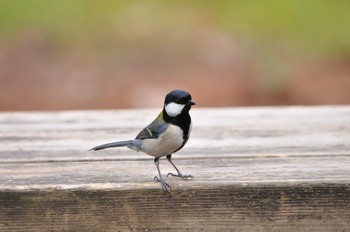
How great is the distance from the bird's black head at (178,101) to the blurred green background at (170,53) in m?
4.68

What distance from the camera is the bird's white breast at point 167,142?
287 cm

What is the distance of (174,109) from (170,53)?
21.2 feet

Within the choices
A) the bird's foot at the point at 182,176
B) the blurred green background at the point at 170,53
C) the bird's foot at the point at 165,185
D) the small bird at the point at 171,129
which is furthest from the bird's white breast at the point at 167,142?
the blurred green background at the point at 170,53

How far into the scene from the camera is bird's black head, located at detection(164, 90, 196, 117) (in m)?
2.88

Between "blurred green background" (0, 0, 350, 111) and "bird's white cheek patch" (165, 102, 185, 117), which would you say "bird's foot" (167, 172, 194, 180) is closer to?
"bird's white cheek patch" (165, 102, 185, 117)

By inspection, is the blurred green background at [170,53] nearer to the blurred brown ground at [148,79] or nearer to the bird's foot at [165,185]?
the blurred brown ground at [148,79]

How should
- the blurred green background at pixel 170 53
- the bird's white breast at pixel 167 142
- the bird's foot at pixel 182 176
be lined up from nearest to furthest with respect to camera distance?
1. the bird's foot at pixel 182 176
2. the bird's white breast at pixel 167 142
3. the blurred green background at pixel 170 53

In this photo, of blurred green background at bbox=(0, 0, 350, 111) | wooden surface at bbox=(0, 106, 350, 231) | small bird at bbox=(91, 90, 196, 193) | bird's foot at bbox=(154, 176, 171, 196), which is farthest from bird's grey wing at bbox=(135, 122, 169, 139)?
blurred green background at bbox=(0, 0, 350, 111)

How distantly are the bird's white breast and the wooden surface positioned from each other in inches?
3.3

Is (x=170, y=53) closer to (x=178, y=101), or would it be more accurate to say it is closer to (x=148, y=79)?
(x=148, y=79)

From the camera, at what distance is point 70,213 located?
2600 millimetres

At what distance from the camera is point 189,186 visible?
2.62 metres

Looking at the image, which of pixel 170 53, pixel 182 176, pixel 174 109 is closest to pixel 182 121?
pixel 174 109

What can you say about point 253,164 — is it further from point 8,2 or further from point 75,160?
point 8,2
